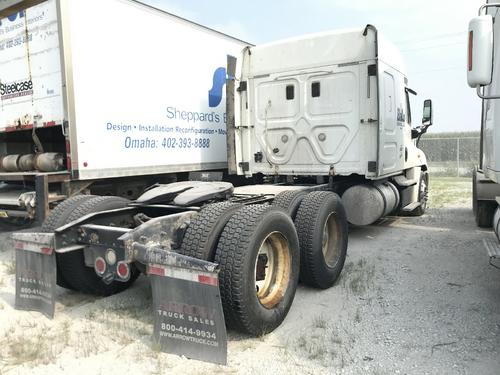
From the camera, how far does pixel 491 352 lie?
327 cm

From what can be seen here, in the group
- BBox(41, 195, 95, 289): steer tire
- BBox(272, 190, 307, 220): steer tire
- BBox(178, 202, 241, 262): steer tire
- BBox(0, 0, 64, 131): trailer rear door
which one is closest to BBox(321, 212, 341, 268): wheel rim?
BBox(272, 190, 307, 220): steer tire

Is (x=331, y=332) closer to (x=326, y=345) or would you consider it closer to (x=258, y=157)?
(x=326, y=345)

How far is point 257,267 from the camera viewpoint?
3.78 meters

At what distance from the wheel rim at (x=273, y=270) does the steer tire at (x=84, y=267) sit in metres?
1.28

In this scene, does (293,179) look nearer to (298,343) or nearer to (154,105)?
(154,105)

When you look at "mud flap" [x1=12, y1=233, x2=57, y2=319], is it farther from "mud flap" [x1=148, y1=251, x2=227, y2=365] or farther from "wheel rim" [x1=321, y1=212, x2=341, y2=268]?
"wheel rim" [x1=321, y1=212, x2=341, y2=268]

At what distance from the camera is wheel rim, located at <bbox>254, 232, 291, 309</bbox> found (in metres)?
3.80

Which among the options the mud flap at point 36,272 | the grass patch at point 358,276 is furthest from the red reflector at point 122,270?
the grass patch at point 358,276

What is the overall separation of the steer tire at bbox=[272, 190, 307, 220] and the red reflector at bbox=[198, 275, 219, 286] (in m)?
1.77

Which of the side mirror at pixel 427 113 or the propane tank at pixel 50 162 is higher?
the side mirror at pixel 427 113

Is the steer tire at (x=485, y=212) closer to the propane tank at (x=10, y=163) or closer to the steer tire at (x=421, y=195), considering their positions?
the steer tire at (x=421, y=195)

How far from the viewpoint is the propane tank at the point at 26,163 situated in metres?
6.52

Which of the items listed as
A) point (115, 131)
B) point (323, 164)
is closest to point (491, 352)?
point (323, 164)

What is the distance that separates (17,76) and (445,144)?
1061 inches
